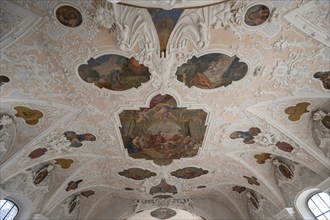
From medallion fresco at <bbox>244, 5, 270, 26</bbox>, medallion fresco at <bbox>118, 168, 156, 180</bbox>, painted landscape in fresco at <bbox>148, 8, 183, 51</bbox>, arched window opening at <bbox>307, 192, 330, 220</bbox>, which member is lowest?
arched window opening at <bbox>307, 192, 330, 220</bbox>

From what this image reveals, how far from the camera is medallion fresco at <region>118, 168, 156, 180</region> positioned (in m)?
14.4

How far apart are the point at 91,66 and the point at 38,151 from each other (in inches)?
212

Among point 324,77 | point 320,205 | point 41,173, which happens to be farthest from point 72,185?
point 324,77

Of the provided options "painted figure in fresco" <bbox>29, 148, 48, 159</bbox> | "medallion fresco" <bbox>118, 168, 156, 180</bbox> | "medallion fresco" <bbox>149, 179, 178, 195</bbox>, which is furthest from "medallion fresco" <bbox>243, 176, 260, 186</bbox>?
"painted figure in fresco" <bbox>29, 148, 48, 159</bbox>

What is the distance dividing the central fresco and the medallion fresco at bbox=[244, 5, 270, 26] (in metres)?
3.88

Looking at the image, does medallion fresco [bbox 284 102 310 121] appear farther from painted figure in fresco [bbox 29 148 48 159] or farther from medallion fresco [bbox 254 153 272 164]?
painted figure in fresco [bbox 29 148 48 159]

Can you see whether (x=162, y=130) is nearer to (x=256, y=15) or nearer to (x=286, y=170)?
(x=256, y=15)

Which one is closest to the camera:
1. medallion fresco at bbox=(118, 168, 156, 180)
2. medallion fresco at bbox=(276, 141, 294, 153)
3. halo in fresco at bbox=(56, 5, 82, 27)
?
halo in fresco at bbox=(56, 5, 82, 27)

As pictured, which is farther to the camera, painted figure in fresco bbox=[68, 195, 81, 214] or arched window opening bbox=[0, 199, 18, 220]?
painted figure in fresco bbox=[68, 195, 81, 214]

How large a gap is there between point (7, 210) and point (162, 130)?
9.12 metres

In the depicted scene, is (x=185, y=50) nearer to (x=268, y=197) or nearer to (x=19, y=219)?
(x=268, y=197)

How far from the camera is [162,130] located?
36.9 feet

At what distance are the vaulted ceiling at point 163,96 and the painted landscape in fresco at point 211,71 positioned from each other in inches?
1.5

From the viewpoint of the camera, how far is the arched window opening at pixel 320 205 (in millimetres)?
12265
